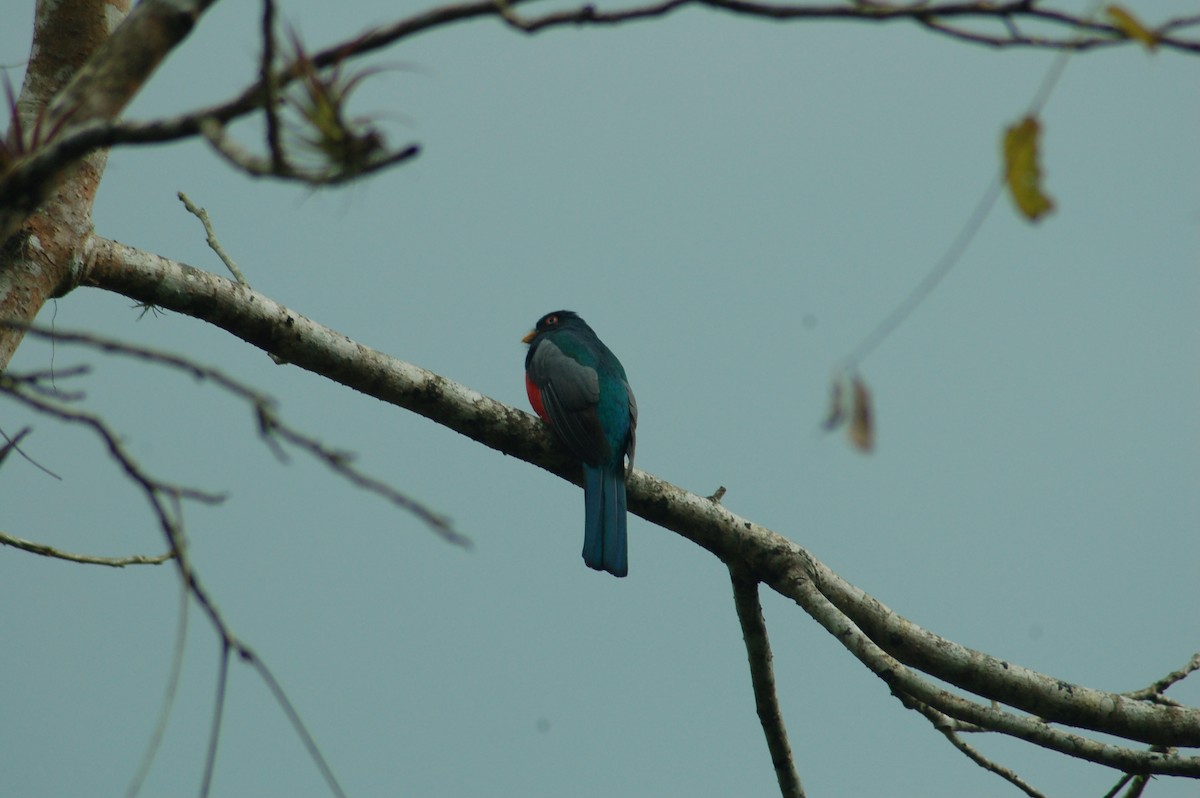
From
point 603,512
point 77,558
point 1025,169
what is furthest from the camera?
point 603,512

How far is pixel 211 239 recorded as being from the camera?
436 centimetres

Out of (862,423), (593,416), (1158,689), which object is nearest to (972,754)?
(1158,689)

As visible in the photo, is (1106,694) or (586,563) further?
(586,563)

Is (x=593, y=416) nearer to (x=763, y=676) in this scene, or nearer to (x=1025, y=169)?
(x=763, y=676)

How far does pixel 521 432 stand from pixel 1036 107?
3.26m

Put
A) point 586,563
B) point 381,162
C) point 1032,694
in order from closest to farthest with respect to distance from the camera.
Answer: point 381,162
point 1032,694
point 586,563

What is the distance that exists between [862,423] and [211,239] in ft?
10.9

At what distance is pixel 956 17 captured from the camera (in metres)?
1.56

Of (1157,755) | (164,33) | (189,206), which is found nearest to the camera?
(164,33)

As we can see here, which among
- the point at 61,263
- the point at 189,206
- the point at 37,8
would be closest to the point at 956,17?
the point at 61,263

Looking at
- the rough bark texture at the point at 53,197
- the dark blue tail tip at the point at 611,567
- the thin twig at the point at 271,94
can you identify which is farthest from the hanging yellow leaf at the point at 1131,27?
the dark blue tail tip at the point at 611,567

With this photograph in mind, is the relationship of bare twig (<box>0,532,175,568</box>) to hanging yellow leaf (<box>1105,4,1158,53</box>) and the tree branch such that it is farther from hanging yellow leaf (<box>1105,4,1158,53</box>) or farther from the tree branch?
hanging yellow leaf (<box>1105,4,1158,53</box>)

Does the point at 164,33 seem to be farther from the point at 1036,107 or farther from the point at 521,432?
the point at 521,432

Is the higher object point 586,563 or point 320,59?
point 586,563
